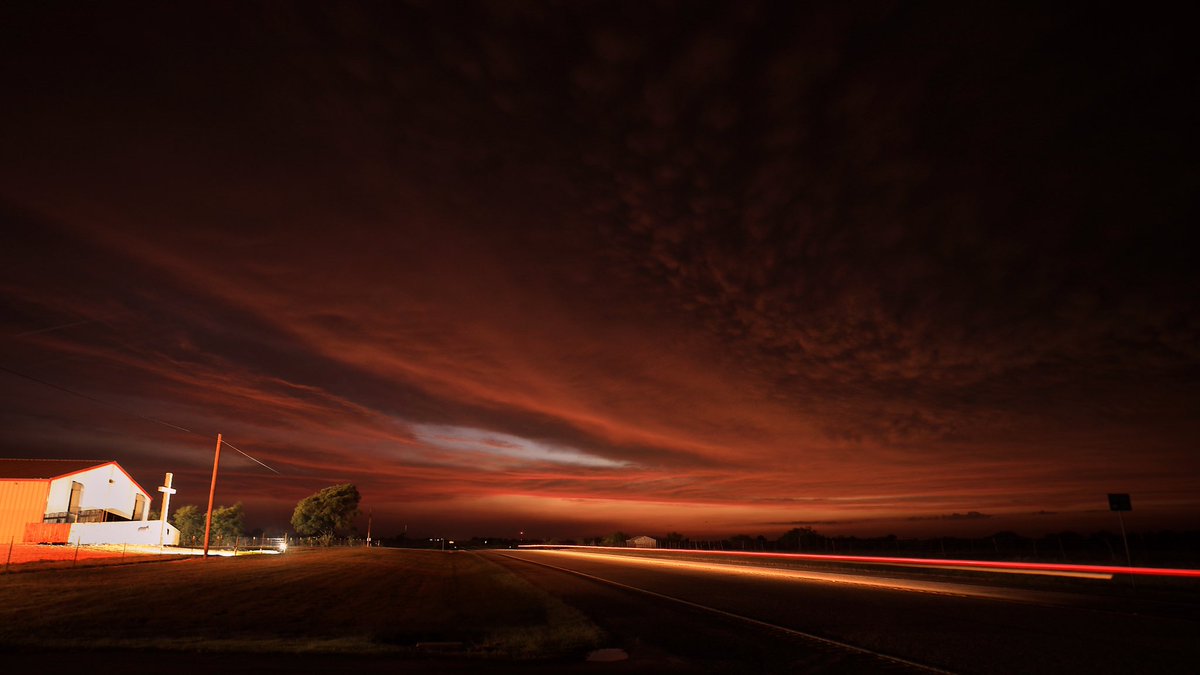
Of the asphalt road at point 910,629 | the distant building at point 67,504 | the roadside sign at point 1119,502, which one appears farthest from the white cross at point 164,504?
the roadside sign at point 1119,502

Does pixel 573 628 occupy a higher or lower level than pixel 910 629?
lower

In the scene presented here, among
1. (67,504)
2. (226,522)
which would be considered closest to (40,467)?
(67,504)

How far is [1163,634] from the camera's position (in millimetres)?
13375

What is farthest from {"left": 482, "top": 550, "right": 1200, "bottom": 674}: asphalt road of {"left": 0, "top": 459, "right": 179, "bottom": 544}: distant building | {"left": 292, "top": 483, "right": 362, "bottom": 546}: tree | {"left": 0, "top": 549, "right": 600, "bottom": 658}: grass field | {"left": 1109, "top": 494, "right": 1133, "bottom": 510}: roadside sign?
{"left": 292, "top": 483, "right": 362, "bottom": 546}: tree

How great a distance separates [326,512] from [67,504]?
55039 millimetres

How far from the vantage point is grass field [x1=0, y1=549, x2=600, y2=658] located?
39.8 ft

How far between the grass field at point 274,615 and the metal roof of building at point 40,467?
34.5 meters

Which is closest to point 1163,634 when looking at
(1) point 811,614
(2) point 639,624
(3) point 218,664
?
(1) point 811,614

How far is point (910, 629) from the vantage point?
14484 millimetres

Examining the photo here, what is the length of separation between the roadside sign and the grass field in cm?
2623

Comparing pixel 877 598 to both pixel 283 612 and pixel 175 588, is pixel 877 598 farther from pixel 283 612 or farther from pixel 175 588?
pixel 175 588

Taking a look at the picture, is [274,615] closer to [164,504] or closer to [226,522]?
[164,504]

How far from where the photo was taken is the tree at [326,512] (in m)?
106

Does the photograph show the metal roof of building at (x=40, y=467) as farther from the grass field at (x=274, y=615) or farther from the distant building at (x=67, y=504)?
the grass field at (x=274, y=615)
